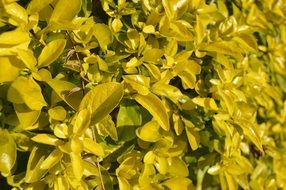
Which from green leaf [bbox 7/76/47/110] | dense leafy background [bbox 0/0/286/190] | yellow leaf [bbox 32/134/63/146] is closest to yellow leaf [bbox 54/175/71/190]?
dense leafy background [bbox 0/0/286/190]

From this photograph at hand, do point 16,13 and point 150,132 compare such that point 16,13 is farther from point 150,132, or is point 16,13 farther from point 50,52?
point 150,132

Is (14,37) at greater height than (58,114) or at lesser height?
greater

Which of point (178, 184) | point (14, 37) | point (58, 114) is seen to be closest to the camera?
point (14, 37)

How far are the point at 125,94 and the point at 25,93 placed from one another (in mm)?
333

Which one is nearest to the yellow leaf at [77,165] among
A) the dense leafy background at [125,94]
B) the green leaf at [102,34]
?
the dense leafy background at [125,94]

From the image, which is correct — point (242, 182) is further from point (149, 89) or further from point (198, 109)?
point (149, 89)

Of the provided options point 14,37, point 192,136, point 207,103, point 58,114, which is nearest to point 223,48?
point 207,103

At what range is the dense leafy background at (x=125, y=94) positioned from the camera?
135 centimetres

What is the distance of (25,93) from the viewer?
1.30 meters

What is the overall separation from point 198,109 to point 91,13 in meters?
0.52

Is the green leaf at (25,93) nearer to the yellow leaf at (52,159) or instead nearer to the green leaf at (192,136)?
the yellow leaf at (52,159)

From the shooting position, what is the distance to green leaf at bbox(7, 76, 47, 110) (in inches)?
51.4

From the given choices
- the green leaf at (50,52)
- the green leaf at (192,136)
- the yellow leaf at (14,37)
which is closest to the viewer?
the yellow leaf at (14,37)

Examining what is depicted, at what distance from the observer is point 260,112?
2.23 metres
